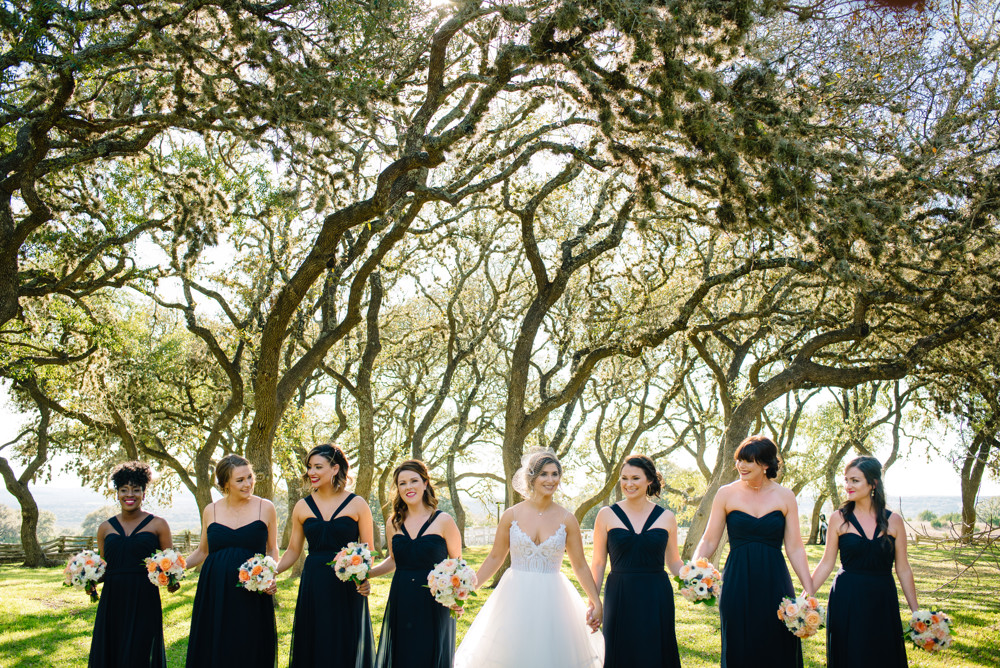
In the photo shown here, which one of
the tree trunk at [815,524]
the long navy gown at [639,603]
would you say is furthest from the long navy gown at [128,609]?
the tree trunk at [815,524]

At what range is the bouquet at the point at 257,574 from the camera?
5629 mm

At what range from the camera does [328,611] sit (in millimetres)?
5930

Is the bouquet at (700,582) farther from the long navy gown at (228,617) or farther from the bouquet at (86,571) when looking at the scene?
the bouquet at (86,571)

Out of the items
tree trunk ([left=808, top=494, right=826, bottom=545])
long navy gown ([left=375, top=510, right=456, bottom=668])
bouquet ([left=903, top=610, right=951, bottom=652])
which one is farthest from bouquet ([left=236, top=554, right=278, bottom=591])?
tree trunk ([left=808, top=494, right=826, bottom=545])

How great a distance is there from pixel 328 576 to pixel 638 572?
2.49 m

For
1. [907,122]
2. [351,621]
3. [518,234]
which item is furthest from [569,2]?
[518,234]

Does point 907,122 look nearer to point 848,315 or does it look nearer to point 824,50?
point 824,50

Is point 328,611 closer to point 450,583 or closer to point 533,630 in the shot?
point 450,583

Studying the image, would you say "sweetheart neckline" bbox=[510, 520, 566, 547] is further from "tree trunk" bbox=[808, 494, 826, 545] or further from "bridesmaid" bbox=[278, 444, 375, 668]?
"tree trunk" bbox=[808, 494, 826, 545]

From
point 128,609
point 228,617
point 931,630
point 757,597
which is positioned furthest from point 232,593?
point 931,630

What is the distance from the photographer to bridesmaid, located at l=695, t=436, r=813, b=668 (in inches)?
225

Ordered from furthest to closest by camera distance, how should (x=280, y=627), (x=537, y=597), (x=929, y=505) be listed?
1. (x=929, y=505)
2. (x=280, y=627)
3. (x=537, y=597)

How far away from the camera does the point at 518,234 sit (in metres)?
20.5

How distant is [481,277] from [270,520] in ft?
58.7
